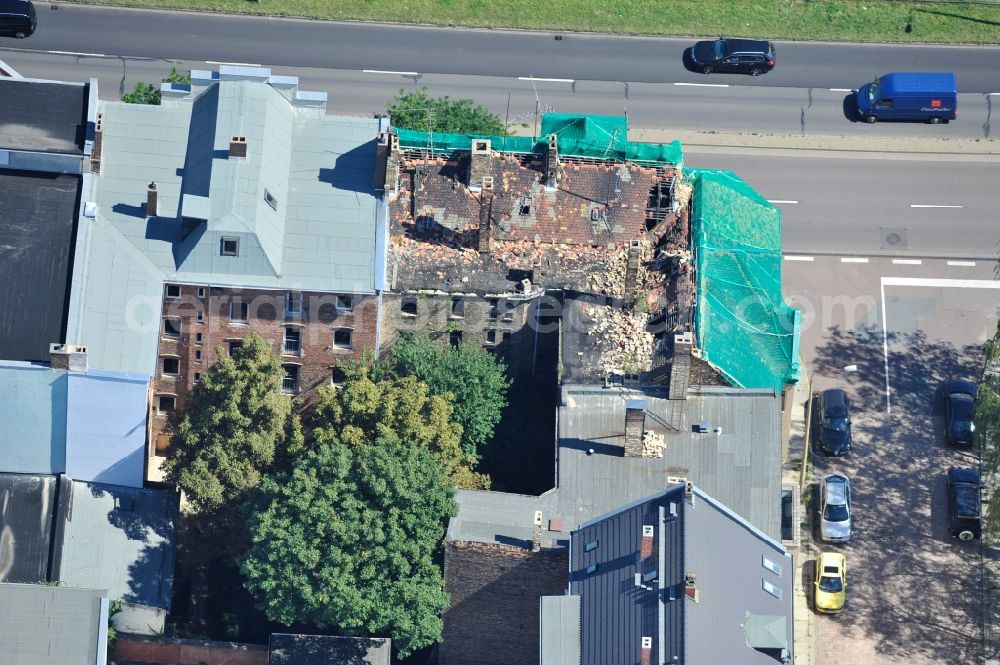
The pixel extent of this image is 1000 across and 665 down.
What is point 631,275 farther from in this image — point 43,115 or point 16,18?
point 16,18

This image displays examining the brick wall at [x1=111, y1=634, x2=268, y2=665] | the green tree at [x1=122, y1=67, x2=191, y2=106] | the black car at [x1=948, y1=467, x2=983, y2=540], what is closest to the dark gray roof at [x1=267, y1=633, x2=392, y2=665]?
the brick wall at [x1=111, y1=634, x2=268, y2=665]

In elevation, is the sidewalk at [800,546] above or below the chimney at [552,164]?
below

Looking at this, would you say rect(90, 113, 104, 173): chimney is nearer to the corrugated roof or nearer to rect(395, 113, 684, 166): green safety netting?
rect(395, 113, 684, 166): green safety netting

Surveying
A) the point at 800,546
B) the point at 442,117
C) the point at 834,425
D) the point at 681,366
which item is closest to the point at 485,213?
the point at 442,117

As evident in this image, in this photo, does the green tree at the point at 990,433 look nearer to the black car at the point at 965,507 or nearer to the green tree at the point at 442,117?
the black car at the point at 965,507

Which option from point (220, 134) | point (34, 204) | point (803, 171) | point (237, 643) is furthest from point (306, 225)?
point (803, 171)

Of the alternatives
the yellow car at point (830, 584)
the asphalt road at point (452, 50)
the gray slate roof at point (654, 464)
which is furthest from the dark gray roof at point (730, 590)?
the asphalt road at point (452, 50)

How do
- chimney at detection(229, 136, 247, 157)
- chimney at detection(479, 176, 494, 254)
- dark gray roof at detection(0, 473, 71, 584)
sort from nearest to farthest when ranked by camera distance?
chimney at detection(229, 136, 247, 157)
dark gray roof at detection(0, 473, 71, 584)
chimney at detection(479, 176, 494, 254)
